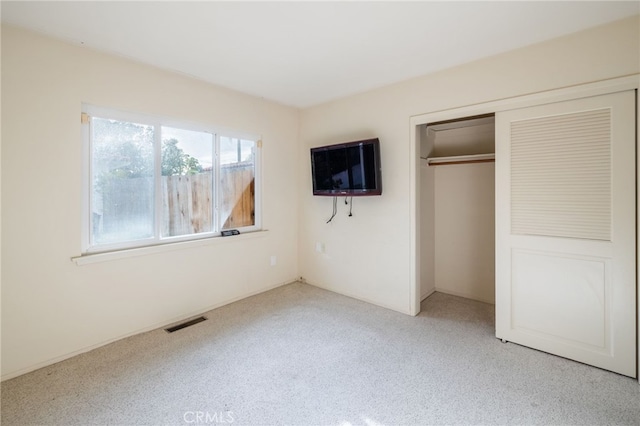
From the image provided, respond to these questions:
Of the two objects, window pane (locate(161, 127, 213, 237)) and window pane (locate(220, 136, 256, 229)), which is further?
window pane (locate(220, 136, 256, 229))

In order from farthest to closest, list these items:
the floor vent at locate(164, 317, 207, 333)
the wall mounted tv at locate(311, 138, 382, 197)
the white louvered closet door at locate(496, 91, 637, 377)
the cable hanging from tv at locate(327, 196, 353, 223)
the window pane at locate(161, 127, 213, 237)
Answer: the cable hanging from tv at locate(327, 196, 353, 223) < the wall mounted tv at locate(311, 138, 382, 197) < the window pane at locate(161, 127, 213, 237) < the floor vent at locate(164, 317, 207, 333) < the white louvered closet door at locate(496, 91, 637, 377)

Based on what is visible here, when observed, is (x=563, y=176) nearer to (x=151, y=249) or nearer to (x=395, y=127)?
(x=395, y=127)

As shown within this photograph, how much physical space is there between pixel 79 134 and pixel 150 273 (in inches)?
51.5

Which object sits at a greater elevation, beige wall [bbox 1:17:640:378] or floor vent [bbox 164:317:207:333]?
beige wall [bbox 1:17:640:378]

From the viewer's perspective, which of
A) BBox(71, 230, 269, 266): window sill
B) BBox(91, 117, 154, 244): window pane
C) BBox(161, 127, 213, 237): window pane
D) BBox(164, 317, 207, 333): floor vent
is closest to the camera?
BBox(71, 230, 269, 266): window sill

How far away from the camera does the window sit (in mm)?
2484

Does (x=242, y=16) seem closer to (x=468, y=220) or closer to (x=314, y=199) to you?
(x=314, y=199)

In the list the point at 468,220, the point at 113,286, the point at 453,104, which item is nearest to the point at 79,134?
the point at 113,286

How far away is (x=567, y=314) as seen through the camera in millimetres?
2271

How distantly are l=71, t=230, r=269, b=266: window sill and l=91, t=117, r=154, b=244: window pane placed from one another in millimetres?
130

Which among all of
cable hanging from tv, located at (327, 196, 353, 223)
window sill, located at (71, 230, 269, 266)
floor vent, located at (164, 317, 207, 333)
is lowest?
floor vent, located at (164, 317, 207, 333)

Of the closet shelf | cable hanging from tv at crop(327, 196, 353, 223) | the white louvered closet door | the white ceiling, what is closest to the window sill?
cable hanging from tv at crop(327, 196, 353, 223)

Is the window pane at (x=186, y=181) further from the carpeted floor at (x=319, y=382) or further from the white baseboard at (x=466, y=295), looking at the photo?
the white baseboard at (x=466, y=295)

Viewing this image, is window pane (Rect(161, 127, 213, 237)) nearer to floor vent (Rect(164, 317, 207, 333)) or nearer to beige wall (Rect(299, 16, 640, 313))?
floor vent (Rect(164, 317, 207, 333))
